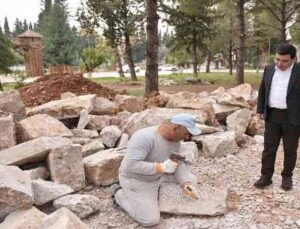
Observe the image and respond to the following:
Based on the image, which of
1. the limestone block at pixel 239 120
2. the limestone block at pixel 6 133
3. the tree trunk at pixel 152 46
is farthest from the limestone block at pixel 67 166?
the tree trunk at pixel 152 46

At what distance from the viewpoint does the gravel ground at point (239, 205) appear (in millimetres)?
4059

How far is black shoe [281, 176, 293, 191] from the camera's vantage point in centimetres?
477

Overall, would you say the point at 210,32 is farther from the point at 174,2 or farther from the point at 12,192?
the point at 12,192

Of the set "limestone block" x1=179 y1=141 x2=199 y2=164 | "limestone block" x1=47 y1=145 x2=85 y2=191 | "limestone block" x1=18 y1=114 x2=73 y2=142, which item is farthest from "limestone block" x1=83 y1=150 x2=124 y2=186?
"limestone block" x1=179 y1=141 x2=199 y2=164

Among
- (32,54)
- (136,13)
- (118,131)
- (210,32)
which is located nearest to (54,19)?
(32,54)

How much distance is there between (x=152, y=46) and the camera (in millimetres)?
9875

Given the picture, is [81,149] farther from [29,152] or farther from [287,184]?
[287,184]

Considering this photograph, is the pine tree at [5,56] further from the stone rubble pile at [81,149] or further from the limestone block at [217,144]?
the limestone block at [217,144]

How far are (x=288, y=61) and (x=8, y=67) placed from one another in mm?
15962

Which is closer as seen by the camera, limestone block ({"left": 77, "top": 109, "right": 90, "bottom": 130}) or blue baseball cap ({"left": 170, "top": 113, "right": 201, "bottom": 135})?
blue baseball cap ({"left": 170, "top": 113, "right": 201, "bottom": 135})

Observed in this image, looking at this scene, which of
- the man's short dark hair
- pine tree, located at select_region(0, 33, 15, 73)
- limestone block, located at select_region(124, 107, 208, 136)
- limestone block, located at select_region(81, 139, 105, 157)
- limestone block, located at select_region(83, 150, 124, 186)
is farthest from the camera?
pine tree, located at select_region(0, 33, 15, 73)

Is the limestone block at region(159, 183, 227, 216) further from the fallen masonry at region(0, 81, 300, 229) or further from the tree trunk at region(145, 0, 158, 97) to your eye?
the tree trunk at region(145, 0, 158, 97)

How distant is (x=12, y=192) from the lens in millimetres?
3703

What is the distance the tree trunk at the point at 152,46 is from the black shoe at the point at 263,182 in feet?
16.7
